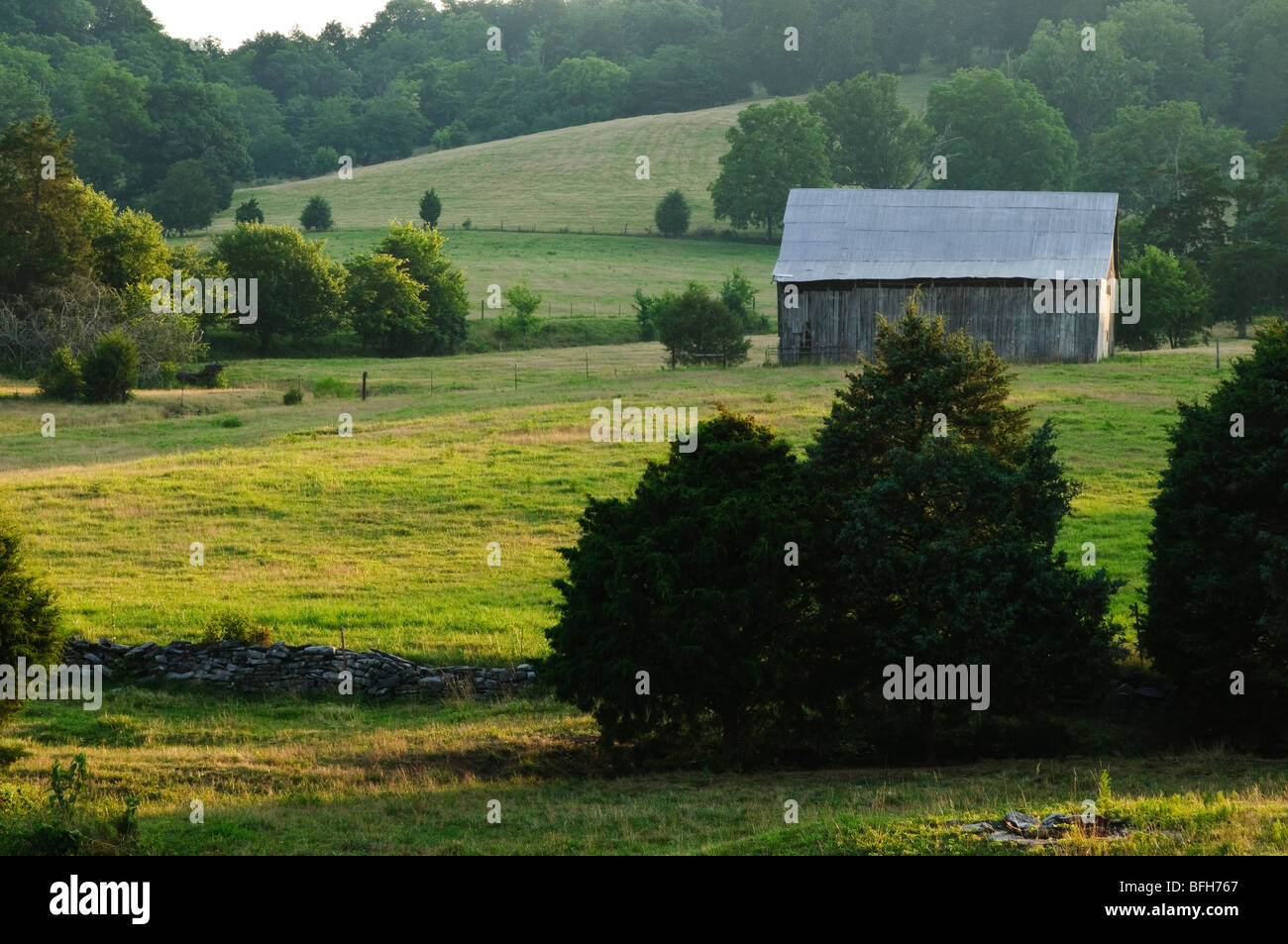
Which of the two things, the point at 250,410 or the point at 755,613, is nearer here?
the point at 755,613

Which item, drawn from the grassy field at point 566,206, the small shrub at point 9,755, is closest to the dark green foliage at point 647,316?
the grassy field at point 566,206

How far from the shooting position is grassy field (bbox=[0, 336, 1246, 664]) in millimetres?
24609

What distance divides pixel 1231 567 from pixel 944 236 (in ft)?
141

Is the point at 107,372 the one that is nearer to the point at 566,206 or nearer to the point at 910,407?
the point at 910,407

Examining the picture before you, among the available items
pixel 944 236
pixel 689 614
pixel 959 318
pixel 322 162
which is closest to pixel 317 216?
pixel 322 162

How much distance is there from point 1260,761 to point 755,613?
20.9 feet

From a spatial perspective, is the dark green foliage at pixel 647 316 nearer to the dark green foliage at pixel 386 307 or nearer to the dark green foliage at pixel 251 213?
the dark green foliage at pixel 386 307

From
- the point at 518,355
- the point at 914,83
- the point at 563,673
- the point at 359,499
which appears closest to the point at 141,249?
the point at 518,355

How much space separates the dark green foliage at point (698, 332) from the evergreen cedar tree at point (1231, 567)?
37.7 meters

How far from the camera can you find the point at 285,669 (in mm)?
21375

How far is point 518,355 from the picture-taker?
6669cm

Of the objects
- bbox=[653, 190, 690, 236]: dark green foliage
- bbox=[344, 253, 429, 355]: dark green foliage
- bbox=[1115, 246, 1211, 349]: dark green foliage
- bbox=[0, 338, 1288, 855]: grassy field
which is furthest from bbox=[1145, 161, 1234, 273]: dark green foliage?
bbox=[344, 253, 429, 355]: dark green foliage

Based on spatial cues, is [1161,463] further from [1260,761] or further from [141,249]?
[141,249]

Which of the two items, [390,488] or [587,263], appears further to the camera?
[587,263]
